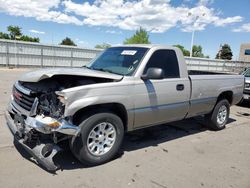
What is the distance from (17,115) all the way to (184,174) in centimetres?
277

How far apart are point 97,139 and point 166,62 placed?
2115 mm

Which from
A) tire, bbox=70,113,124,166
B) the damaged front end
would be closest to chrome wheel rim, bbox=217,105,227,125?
tire, bbox=70,113,124,166

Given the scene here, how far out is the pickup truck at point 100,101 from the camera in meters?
3.58

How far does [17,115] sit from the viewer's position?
3932 millimetres

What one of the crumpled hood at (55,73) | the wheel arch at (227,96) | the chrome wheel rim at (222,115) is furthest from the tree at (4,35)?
the crumpled hood at (55,73)

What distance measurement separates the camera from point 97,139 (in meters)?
4.01

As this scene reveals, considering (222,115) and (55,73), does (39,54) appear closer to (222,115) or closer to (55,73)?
(222,115)

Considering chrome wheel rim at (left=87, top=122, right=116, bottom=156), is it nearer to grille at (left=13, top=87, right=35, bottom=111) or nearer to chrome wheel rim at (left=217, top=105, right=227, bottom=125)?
grille at (left=13, top=87, right=35, bottom=111)

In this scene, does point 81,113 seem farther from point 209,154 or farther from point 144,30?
point 144,30

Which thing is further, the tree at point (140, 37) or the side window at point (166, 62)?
the tree at point (140, 37)

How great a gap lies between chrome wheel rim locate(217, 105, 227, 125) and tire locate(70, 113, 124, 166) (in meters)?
3.41

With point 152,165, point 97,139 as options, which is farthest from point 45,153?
point 152,165

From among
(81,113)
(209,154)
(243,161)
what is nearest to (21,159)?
(81,113)

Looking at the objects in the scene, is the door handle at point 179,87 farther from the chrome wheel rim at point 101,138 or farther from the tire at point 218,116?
the tire at point 218,116
